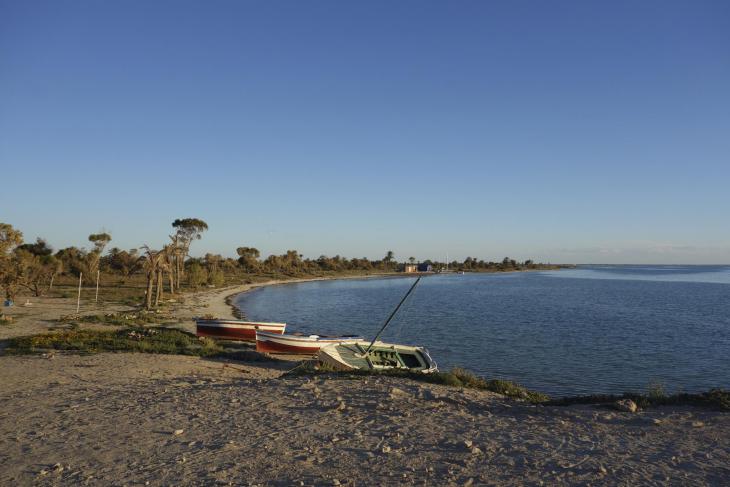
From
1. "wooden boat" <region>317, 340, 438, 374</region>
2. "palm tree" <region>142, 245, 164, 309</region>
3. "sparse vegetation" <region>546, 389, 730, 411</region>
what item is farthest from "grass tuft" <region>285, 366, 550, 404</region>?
"palm tree" <region>142, 245, 164, 309</region>

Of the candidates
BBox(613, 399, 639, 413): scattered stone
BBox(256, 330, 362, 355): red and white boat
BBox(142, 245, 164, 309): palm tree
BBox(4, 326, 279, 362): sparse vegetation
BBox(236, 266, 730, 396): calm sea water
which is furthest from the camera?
BBox(142, 245, 164, 309): palm tree

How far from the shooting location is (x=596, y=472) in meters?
8.08

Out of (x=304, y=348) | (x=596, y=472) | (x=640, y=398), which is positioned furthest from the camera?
(x=304, y=348)

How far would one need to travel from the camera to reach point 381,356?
77.3ft

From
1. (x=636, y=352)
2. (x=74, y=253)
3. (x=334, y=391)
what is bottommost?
(x=636, y=352)

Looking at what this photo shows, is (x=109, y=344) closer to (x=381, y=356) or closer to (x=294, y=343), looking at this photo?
(x=294, y=343)

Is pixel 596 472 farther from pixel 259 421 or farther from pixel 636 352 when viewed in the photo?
pixel 636 352

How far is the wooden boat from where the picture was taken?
73.4 ft

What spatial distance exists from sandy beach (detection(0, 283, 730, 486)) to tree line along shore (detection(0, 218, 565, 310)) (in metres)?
8.51

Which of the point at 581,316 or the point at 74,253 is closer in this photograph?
the point at 581,316

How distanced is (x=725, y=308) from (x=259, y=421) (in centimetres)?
7398

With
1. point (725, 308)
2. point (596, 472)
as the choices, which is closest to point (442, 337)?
point (596, 472)

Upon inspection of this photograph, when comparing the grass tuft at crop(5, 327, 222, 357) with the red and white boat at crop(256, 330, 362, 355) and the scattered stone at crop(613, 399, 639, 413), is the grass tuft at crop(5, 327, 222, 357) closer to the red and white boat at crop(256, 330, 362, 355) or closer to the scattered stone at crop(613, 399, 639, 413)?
the red and white boat at crop(256, 330, 362, 355)

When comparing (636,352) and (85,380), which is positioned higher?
(85,380)
